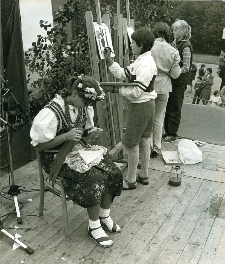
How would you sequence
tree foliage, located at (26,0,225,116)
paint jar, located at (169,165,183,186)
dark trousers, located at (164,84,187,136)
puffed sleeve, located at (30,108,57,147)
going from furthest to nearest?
dark trousers, located at (164,84,187,136) → tree foliage, located at (26,0,225,116) → paint jar, located at (169,165,183,186) → puffed sleeve, located at (30,108,57,147)

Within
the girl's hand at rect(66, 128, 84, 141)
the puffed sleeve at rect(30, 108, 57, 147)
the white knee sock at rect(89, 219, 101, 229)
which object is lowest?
the white knee sock at rect(89, 219, 101, 229)

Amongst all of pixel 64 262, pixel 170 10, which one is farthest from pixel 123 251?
pixel 170 10

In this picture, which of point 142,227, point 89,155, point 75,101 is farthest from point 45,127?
point 142,227

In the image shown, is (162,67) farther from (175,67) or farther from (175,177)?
(175,177)

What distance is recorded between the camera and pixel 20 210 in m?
3.00

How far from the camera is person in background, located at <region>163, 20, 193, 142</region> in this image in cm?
450

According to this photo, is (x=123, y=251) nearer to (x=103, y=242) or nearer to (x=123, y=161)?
(x=103, y=242)

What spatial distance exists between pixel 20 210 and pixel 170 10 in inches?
170

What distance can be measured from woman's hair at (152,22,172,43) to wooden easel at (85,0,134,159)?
17.2 inches

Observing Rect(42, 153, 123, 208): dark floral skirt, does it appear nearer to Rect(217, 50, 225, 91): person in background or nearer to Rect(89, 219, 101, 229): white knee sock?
Rect(89, 219, 101, 229): white knee sock

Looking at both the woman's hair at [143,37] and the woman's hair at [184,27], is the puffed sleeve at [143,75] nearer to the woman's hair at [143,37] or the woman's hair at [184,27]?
the woman's hair at [143,37]

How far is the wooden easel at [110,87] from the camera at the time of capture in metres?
3.17

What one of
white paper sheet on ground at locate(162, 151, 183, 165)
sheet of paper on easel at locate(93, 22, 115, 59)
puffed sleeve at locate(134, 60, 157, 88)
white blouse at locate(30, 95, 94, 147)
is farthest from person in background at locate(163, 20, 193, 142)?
white blouse at locate(30, 95, 94, 147)

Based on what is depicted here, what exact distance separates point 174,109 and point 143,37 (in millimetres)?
2015
